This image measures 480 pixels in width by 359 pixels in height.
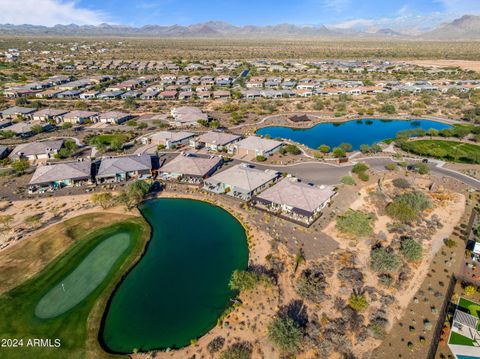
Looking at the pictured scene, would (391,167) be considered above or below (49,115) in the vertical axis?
below

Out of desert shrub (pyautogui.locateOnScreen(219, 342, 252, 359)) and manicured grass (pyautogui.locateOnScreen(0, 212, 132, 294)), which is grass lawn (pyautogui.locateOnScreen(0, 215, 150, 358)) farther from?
desert shrub (pyautogui.locateOnScreen(219, 342, 252, 359))

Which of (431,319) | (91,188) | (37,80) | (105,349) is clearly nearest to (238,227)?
(105,349)

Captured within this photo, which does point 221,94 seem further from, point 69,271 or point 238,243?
point 69,271

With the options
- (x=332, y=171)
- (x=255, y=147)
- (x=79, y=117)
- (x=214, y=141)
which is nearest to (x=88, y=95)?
(x=79, y=117)

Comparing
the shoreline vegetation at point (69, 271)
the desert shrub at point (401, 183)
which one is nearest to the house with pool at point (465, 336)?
the shoreline vegetation at point (69, 271)

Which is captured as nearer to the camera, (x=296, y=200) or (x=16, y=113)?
(x=296, y=200)

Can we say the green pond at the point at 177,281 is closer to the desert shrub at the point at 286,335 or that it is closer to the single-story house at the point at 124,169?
the desert shrub at the point at 286,335
